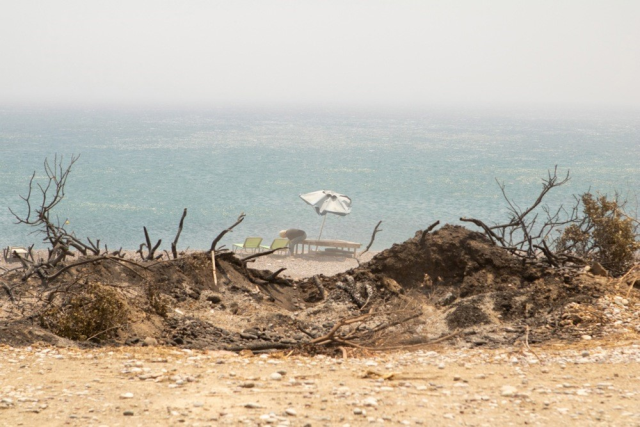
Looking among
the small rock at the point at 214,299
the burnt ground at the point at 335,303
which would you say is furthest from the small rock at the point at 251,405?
the small rock at the point at 214,299

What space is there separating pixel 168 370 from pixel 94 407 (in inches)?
44.6

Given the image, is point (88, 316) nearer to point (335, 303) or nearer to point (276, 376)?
point (276, 376)

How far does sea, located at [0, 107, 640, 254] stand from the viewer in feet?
146

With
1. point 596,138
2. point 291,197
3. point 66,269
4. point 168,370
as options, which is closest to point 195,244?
point 291,197

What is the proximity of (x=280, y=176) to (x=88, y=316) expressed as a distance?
206ft

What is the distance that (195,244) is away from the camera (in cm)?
3750

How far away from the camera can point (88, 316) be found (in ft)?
25.1

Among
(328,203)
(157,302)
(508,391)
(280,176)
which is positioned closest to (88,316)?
(157,302)

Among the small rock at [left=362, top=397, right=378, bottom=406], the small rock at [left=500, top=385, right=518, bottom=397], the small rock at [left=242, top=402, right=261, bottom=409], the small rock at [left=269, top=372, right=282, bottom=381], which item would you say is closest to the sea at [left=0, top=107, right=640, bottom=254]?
the small rock at [left=500, top=385, right=518, bottom=397]

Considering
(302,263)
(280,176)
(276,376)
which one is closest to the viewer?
(276,376)

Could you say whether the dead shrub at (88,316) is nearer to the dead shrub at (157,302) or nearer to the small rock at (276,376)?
the dead shrub at (157,302)

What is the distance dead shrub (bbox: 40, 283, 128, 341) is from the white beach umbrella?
60.6 feet

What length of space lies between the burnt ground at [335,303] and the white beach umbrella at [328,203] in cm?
1451

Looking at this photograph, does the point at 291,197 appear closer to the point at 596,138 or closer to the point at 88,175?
the point at 88,175
